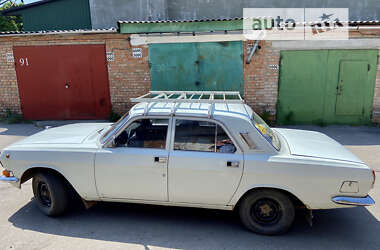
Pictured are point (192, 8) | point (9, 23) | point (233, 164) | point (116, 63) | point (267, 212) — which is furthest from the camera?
point (9, 23)

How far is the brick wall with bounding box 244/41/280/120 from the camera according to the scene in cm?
827

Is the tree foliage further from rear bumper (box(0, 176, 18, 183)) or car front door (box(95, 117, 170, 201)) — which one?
car front door (box(95, 117, 170, 201))

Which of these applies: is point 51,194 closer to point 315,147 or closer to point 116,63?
point 315,147

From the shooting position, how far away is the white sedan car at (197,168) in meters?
3.35

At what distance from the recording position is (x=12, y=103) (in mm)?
9414

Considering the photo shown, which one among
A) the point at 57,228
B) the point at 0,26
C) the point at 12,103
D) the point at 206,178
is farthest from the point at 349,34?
the point at 0,26

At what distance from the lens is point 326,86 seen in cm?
840

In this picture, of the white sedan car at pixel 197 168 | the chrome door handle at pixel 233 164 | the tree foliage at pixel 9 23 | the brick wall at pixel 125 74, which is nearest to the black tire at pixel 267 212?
the white sedan car at pixel 197 168

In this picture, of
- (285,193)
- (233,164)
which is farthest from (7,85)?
(285,193)

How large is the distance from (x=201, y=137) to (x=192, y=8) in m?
9.20

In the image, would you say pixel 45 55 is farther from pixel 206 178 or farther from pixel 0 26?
pixel 0 26

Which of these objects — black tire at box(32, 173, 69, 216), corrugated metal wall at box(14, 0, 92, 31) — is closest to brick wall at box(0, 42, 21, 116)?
corrugated metal wall at box(14, 0, 92, 31)

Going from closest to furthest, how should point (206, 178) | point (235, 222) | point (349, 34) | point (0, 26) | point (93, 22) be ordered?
point (206, 178) < point (235, 222) < point (349, 34) < point (93, 22) < point (0, 26)

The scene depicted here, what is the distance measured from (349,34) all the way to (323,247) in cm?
662
